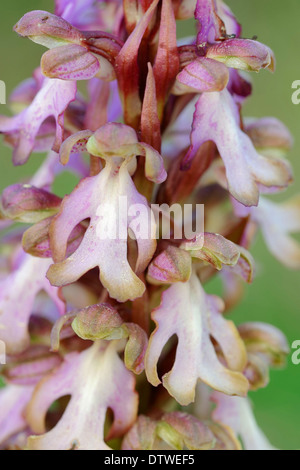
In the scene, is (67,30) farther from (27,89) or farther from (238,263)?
(238,263)

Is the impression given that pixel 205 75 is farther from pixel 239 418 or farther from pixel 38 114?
pixel 239 418

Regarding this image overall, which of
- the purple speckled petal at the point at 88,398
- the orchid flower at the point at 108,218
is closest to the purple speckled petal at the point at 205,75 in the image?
the orchid flower at the point at 108,218

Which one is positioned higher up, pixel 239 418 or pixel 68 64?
pixel 68 64

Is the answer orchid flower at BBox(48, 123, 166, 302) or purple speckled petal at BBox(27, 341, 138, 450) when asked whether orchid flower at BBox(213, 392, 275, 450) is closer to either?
purple speckled petal at BBox(27, 341, 138, 450)

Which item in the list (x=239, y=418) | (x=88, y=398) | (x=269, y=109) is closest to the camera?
(x=88, y=398)

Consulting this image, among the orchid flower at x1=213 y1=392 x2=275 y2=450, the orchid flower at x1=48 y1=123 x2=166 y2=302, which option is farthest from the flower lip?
the orchid flower at x1=213 y1=392 x2=275 y2=450

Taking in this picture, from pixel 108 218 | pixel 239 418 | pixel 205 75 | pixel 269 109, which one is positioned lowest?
pixel 269 109

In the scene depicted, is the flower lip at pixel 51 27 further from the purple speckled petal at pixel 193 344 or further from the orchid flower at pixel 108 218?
the purple speckled petal at pixel 193 344


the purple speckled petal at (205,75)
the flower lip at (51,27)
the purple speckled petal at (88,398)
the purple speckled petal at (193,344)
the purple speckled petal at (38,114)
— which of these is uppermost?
the flower lip at (51,27)

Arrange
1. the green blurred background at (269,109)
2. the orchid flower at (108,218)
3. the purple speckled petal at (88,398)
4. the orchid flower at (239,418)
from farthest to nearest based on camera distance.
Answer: the green blurred background at (269,109) → the orchid flower at (239,418) → the purple speckled petal at (88,398) → the orchid flower at (108,218)

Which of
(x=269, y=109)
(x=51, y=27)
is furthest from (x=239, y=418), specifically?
(x=269, y=109)
